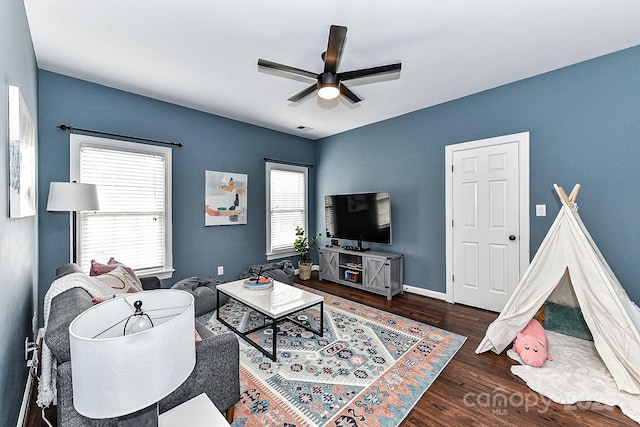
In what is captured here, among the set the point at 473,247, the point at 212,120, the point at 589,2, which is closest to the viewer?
the point at 589,2

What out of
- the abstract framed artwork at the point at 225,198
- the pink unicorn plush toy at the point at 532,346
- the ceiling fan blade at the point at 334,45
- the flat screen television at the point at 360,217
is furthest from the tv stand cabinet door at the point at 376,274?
the ceiling fan blade at the point at 334,45

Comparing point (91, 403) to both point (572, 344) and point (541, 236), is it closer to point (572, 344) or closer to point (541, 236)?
point (572, 344)

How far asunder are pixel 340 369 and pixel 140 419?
1.64 m

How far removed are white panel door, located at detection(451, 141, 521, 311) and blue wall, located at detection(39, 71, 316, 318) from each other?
3003 mm

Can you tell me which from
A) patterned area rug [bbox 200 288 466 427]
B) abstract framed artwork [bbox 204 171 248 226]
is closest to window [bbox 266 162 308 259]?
abstract framed artwork [bbox 204 171 248 226]

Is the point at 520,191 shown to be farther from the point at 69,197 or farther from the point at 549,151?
the point at 69,197

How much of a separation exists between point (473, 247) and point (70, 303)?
12.9 feet

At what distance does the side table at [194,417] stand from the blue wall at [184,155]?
9.42 ft

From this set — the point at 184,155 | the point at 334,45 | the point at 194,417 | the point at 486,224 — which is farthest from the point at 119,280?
the point at 486,224

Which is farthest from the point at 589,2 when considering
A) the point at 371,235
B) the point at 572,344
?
the point at 371,235

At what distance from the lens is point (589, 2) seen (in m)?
2.02

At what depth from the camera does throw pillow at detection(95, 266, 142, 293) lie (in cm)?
222

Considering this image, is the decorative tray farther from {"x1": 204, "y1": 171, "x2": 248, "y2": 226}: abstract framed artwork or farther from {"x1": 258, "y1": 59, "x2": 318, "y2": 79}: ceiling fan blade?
{"x1": 258, "y1": 59, "x2": 318, "y2": 79}: ceiling fan blade

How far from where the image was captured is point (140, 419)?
88 cm
